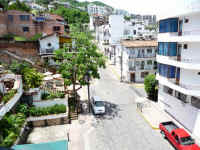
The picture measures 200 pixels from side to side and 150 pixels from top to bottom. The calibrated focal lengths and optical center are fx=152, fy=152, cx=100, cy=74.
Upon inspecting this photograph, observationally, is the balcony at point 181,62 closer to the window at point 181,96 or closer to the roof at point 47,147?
the window at point 181,96

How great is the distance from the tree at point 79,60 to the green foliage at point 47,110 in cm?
297

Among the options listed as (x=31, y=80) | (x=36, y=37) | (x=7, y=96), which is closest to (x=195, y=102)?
(x=31, y=80)

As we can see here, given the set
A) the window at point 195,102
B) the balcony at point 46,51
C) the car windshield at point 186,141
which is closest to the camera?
the car windshield at point 186,141

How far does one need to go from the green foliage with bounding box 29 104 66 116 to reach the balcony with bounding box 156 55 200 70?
1331 centimetres

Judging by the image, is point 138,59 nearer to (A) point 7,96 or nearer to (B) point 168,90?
(B) point 168,90

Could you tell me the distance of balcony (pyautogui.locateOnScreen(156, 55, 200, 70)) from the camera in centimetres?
1475

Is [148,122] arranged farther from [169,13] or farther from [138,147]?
[169,13]

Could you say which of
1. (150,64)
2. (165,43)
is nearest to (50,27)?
(150,64)

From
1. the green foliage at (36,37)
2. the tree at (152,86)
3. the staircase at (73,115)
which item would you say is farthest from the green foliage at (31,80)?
the green foliage at (36,37)

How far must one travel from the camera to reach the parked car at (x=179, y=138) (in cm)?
1289

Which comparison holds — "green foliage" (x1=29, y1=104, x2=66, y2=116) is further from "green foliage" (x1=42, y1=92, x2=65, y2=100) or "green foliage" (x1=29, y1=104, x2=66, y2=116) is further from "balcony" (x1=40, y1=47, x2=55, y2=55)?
"balcony" (x1=40, y1=47, x2=55, y2=55)

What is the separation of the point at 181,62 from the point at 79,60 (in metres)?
11.2

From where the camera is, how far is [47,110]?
58.2 feet

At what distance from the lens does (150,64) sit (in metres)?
32.1
